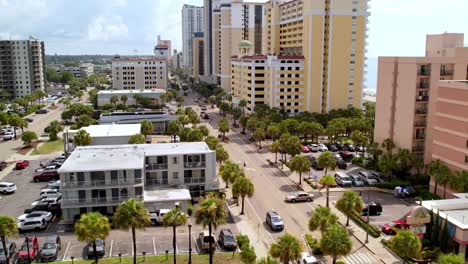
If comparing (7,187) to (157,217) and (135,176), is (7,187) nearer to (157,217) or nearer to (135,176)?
(135,176)

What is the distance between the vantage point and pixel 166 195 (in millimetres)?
50875

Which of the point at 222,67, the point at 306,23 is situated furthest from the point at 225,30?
the point at 306,23

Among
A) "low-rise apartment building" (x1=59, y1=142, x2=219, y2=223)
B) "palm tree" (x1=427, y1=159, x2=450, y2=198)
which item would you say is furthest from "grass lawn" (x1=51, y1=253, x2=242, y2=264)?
"palm tree" (x1=427, y1=159, x2=450, y2=198)

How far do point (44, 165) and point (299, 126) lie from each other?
46.9m

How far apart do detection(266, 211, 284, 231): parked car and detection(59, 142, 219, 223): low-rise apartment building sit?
382 inches

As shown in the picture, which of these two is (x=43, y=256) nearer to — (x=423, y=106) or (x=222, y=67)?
(x=423, y=106)

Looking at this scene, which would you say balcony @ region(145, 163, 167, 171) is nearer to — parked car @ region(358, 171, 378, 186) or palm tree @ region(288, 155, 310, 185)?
palm tree @ region(288, 155, 310, 185)

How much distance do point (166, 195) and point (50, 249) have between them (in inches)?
571

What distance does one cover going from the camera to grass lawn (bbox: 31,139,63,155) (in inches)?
3311

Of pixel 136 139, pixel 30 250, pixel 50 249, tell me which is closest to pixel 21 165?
pixel 136 139

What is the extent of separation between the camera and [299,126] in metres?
87.0

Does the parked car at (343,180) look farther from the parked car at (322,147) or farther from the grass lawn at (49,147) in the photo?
the grass lawn at (49,147)

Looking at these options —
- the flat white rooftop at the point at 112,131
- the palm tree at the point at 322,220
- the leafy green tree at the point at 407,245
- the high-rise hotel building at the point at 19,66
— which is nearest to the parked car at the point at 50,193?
the flat white rooftop at the point at 112,131

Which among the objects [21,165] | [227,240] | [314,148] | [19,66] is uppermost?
[19,66]
